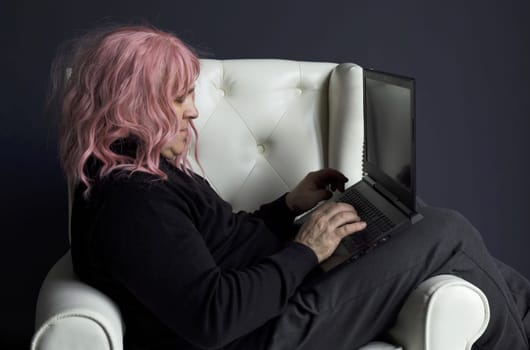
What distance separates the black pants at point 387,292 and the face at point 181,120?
0.36 meters

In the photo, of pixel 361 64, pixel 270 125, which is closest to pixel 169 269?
pixel 270 125

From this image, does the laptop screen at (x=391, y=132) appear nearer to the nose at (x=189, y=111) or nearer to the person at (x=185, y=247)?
the person at (x=185, y=247)

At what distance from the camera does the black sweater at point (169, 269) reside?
120 centimetres

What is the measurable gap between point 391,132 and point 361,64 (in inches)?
33.0

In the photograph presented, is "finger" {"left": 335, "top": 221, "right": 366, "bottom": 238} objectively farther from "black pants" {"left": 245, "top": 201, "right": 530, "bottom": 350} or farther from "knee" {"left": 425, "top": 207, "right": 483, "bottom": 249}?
"knee" {"left": 425, "top": 207, "right": 483, "bottom": 249}

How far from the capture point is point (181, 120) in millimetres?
1384

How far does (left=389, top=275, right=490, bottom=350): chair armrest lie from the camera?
1.34 m

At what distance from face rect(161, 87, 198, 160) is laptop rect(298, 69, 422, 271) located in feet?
1.25

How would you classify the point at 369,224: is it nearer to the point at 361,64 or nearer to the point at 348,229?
the point at 348,229

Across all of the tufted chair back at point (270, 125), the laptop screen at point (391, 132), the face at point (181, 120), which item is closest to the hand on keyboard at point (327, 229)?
the laptop screen at point (391, 132)

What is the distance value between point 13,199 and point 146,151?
3.65 ft

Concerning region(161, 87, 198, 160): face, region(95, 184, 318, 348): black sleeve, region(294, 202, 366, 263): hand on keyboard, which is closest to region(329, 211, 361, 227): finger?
region(294, 202, 366, 263): hand on keyboard

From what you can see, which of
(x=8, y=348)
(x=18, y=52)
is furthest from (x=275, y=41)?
(x=8, y=348)

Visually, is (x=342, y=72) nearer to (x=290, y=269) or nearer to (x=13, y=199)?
(x=290, y=269)
